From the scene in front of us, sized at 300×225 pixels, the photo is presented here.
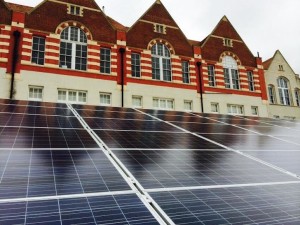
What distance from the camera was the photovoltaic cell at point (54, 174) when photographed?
159 inches

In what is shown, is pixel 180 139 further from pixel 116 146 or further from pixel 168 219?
pixel 168 219

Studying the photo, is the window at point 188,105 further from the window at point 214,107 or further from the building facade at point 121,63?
the window at point 214,107

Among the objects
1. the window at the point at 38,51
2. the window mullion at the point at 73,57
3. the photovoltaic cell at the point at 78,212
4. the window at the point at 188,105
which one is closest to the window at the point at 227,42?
the window at the point at 188,105

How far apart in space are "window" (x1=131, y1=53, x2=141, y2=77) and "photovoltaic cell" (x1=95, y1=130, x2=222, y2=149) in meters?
20.3

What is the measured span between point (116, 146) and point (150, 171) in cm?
171

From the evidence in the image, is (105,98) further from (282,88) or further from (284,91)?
(284,91)

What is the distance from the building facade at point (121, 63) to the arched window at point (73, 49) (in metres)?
0.10

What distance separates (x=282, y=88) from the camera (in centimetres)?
3953

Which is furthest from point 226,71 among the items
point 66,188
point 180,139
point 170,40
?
point 66,188

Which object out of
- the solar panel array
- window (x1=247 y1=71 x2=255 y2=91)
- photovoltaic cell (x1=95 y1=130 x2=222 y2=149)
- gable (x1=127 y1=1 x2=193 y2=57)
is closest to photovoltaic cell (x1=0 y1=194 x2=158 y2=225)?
the solar panel array

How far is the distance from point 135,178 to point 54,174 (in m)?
1.41

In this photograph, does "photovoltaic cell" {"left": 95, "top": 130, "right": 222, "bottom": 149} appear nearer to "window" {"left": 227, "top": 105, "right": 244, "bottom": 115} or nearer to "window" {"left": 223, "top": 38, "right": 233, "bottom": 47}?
"window" {"left": 227, "top": 105, "right": 244, "bottom": 115}

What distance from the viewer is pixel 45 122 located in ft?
28.4

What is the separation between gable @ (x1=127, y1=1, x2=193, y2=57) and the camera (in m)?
29.6
